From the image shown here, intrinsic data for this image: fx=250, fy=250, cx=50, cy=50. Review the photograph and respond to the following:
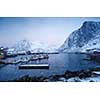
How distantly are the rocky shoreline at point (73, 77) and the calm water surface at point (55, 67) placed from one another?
39 millimetres

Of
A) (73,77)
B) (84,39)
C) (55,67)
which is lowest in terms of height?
(73,77)

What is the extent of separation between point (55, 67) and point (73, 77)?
0.22m

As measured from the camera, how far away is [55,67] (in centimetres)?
269

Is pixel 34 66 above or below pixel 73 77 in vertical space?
above

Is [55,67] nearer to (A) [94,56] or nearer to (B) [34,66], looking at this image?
(B) [34,66]

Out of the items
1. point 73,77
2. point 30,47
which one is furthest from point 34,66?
point 73,77

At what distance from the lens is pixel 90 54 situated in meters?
2.71

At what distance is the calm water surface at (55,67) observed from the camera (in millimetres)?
2682

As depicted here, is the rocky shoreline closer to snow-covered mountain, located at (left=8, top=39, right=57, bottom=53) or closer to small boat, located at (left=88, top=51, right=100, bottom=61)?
small boat, located at (left=88, top=51, right=100, bottom=61)

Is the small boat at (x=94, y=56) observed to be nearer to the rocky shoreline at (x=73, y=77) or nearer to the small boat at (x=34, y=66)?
the rocky shoreline at (x=73, y=77)
